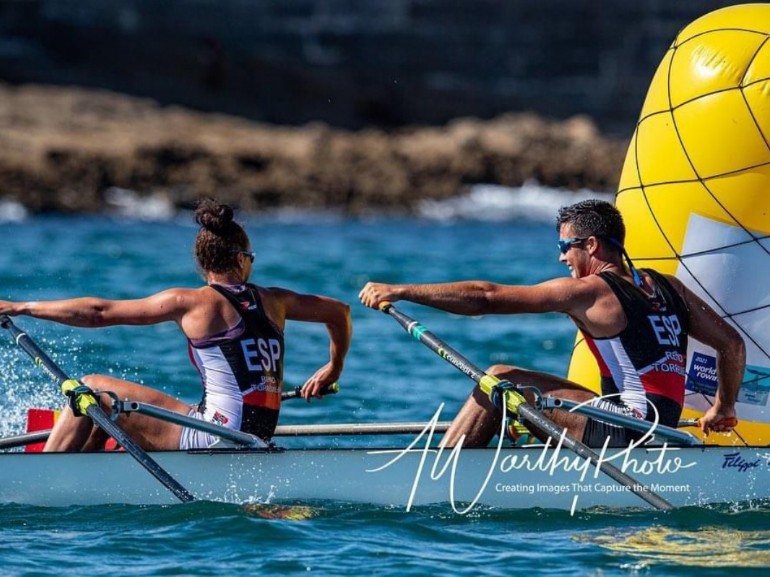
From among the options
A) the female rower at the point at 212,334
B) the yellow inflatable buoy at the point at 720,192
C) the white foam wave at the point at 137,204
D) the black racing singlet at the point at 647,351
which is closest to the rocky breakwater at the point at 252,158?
the white foam wave at the point at 137,204

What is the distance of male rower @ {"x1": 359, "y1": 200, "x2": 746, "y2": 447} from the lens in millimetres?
7387

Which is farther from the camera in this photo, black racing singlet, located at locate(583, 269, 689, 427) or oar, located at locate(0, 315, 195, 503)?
black racing singlet, located at locate(583, 269, 689, 427)

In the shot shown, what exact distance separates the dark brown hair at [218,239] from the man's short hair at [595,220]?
167 cm

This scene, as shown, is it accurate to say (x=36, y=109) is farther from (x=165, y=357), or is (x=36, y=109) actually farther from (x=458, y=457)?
(x=458, y=457)

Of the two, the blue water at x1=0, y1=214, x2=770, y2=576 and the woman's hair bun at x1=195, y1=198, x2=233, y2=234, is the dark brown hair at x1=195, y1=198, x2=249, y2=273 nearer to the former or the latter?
the woman's hair bun at x1=195, y1=198, x2=233, y2=234

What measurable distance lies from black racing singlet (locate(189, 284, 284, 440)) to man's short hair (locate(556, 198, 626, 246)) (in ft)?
5.27

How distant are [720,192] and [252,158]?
2324 centimetres

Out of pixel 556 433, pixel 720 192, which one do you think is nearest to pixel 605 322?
pixel 556 433

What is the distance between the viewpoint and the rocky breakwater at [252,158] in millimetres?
29344

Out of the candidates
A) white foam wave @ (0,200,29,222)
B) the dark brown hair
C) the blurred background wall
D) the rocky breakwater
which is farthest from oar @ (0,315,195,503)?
the blurred background wall

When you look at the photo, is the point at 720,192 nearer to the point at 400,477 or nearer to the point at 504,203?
the point at 400,477

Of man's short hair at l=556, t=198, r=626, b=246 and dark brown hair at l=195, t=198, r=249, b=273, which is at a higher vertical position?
man's short hair at l=556, t=198, r=626, b=246

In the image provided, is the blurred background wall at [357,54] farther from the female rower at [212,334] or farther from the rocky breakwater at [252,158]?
the female rower at [212,334]

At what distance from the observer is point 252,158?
3119 centimetres
